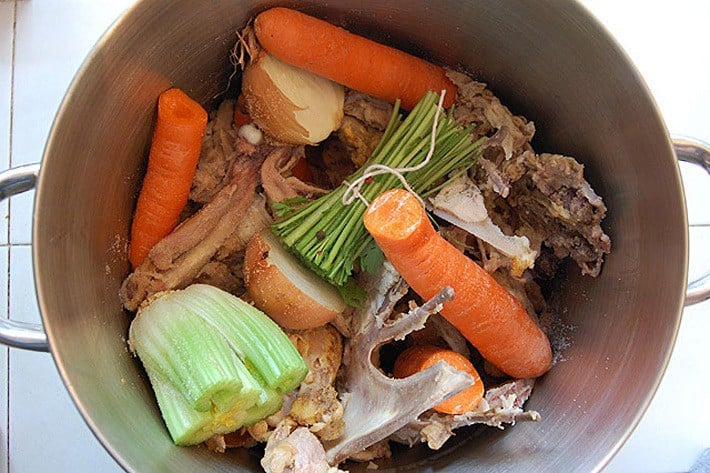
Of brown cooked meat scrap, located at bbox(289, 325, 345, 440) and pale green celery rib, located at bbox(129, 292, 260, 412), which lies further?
brown cooked meat scrap, located at bbox(289, 325, 345, 440)

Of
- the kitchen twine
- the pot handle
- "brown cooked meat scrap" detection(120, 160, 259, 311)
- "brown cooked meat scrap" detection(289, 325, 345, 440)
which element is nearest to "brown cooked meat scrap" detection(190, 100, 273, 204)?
"brown cooked meat scrap" detection(120, 160, 259, 311)

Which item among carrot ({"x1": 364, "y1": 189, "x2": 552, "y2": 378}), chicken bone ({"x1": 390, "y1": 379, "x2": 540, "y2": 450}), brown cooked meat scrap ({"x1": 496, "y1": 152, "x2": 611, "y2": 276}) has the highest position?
brown cooked meat scrap ({"x1": 496, "y1": 152, "x2": 611, "y2": 276})

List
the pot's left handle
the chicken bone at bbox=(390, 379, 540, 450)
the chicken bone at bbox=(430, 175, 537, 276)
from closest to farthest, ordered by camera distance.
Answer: the pot's left handle, the chicken bone at bbox=(390, 379, 540, 450), the chicken bone at bbox=(430, 175, 537, 276)

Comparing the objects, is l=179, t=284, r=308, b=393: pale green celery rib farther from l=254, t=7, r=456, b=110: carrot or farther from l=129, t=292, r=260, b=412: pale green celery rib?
l=254, t=7, r=456, b=110: carrot

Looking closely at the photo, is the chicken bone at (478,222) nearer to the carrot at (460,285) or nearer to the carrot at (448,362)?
the carrot at (460,285)

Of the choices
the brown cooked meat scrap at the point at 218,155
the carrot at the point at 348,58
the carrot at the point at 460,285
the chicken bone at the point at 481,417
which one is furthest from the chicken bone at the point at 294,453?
the carrot at the point at 348,58

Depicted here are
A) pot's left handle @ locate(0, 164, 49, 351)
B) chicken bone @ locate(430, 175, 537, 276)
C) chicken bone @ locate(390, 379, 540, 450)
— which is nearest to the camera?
pot's left handle @ locate(0, 164, 49, 351)

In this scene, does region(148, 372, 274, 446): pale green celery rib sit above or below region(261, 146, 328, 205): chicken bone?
below

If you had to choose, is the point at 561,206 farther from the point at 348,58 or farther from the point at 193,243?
the point at 193,243
